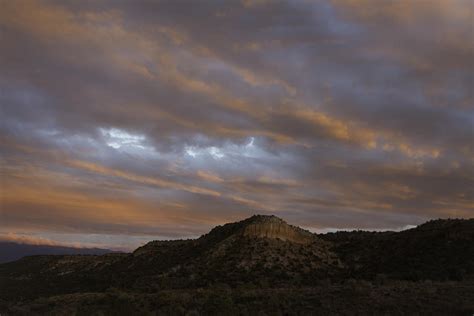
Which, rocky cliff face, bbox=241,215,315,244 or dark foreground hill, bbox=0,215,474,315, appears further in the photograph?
rocky cliff face, bbox=241,215,315,244

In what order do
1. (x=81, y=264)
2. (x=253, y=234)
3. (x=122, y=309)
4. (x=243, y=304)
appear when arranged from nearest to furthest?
1. (x=243, y=304)
2. (x=122, y=309)
3. (x=253, y=234)
4. (x=81, y=264)

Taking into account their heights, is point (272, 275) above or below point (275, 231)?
below

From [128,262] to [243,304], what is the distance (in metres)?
71.1

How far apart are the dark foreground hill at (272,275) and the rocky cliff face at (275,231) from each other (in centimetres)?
19

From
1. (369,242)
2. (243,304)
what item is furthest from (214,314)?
(369,242)

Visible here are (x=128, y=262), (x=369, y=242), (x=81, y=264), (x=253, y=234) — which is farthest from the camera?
(x=81, y=264)

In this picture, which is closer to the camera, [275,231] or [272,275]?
[272,275]

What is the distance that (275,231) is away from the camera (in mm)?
77000

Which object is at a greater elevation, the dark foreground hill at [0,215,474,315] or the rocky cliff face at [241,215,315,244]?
the rocky cliff face at [241,215,315,244]

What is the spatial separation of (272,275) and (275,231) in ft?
63.4

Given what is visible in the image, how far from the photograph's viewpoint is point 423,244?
57875 mm

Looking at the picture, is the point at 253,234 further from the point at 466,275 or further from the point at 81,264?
the point at 81,264

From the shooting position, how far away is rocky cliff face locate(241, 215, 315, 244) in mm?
76375

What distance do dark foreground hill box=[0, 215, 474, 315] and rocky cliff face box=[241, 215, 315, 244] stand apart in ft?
0.62
